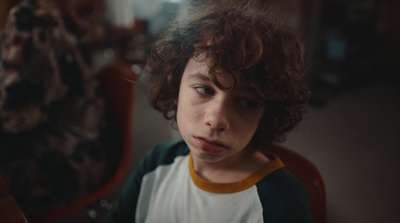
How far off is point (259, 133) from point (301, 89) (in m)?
0.13

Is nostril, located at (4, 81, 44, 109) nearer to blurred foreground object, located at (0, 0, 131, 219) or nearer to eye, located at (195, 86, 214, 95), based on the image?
blurred foreground object, located at (0, 0, 131, 219)

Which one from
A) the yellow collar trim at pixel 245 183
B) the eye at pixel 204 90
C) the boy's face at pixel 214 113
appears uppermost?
the eye at pixel 204 90

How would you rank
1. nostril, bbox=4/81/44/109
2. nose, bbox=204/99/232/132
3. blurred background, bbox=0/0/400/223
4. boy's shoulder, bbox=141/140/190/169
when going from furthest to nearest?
1. nostril, bbox=4/81/44/109
2. boy's shoulder, bbox=141/140/190/169
3. blurred background, bbox=0/0/400/223
4. nose, bbox=204/99/232/132

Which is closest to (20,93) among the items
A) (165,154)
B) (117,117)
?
(117,117)

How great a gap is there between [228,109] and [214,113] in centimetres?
3

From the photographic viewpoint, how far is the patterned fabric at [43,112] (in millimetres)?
966

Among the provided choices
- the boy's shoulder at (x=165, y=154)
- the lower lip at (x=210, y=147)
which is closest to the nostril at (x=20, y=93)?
the boy's shoulder at (x=165, y=154)

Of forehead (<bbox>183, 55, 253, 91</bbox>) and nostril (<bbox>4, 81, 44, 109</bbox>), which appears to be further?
nostril (<bbox>4, 81, 44, 109</bbox>)

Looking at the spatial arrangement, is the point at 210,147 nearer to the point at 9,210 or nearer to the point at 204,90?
the point at 204,90

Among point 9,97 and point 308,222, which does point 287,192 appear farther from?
point 9,97

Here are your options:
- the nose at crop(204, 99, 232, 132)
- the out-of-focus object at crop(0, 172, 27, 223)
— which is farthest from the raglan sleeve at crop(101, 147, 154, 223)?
the nose at crop(204, 99, 232, 132)

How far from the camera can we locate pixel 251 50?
43cm

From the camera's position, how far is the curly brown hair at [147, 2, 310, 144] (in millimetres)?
435

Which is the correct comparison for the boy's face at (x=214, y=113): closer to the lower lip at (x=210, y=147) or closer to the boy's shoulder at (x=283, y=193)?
the lower lip at (x=210, y=147)
